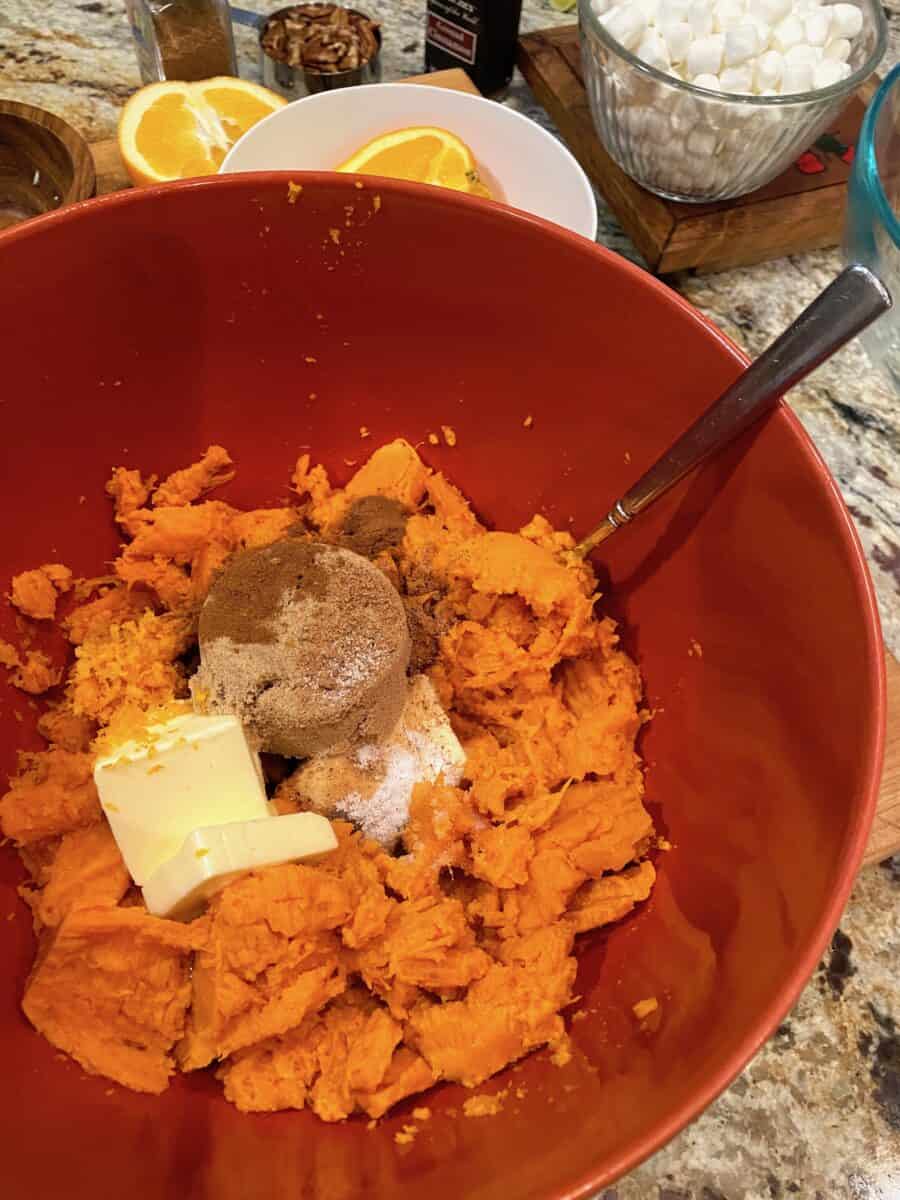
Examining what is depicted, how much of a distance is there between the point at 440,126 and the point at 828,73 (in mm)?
651

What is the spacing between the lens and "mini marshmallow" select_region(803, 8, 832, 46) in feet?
4.97

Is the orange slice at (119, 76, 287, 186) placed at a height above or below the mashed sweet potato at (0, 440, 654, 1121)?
above

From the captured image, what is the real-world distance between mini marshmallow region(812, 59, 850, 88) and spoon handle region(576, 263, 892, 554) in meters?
0.76

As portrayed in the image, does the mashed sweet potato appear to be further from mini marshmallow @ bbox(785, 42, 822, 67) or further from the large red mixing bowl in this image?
mini marshmallow @ bbox(785, 42, 822, 67)

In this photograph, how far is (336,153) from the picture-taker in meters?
1.63

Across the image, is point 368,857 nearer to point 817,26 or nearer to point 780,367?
→ point 780,367

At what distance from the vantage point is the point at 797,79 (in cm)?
145

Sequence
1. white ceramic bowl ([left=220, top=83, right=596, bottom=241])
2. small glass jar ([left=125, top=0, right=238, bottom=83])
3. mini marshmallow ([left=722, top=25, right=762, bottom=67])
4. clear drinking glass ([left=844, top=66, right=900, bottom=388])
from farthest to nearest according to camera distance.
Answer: small glass jar ([left=125, top=0, right=238, bottom=83]), white ceramic bowl ([left=220, top=83, right=596, bottom=241]), mini marshmallow ([left=722, top=25, right=762, bottom=67]), clear drinking glass ([left=844, top=66, right=900, bottom=388])

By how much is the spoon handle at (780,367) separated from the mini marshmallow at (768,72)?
719 millimetres

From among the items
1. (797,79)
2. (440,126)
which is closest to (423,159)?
(440,126)

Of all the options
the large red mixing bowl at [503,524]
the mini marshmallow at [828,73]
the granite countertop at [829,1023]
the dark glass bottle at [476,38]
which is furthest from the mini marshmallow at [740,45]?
the large red mixing bowl at [503,524]

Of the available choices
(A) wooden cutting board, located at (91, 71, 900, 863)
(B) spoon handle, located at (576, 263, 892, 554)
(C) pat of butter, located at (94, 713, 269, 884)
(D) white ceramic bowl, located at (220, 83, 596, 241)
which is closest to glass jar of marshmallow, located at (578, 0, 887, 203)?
(D) white ceramic bowl, located at (220, 83, 596, 241)

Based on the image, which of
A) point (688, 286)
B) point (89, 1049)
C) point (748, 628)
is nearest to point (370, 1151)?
point (89, 1049)

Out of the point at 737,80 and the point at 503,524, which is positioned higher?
the point at 737,80
